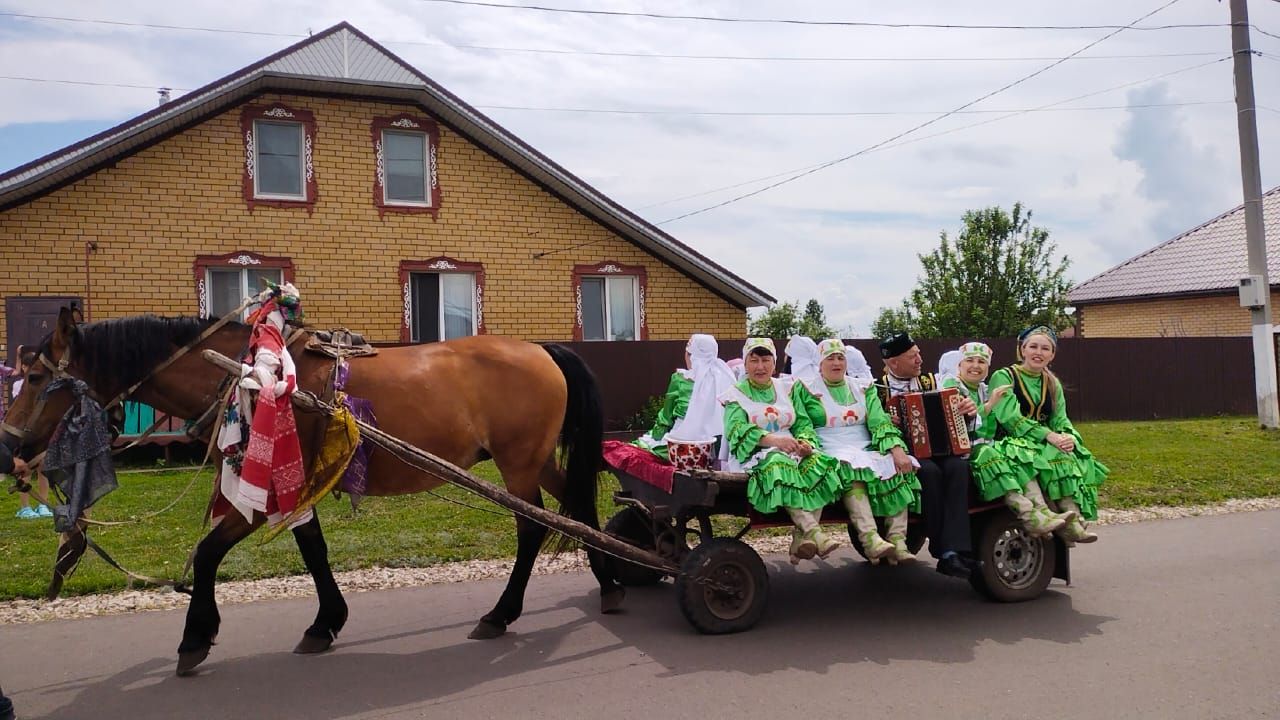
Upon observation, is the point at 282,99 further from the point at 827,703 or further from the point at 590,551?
the point at 827,703

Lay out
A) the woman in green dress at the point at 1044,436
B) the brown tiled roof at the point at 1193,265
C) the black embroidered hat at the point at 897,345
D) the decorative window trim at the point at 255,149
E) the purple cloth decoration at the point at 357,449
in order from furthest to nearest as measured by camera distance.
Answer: the brown tiled roof at the point at 1193,265 → the decorative window trim at the point at 255,149 → the black embroidered hat at the point at 897,345 → the woman in green dress at the point at 1044,436 → the purple cloth decoration at the point at 357,449

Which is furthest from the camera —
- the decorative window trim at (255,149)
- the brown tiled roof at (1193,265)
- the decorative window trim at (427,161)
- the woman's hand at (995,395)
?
the brown tiled roof at (1193,265)

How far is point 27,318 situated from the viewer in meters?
14.3

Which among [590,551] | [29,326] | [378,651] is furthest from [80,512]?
[29,326]

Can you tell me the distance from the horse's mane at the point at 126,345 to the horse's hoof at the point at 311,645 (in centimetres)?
179

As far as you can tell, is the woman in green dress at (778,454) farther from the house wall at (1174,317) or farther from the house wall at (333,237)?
the house wall at (1174,317)

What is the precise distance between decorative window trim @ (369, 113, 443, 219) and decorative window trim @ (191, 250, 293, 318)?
6.36 feet

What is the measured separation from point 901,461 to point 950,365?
1803mm

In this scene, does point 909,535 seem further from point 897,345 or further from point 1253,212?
point 1253,212

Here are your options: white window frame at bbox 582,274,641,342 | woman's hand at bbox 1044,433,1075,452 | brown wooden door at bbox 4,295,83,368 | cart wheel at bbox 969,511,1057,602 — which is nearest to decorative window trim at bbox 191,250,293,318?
brown wooden door at bbox 4,295,83,368

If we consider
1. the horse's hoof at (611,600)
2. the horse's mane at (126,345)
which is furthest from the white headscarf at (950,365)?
the horse's mane at (126,345)

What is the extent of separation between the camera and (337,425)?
5227 mm

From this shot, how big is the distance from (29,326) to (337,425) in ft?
39.1

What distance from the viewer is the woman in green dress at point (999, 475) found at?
595 centimetres
